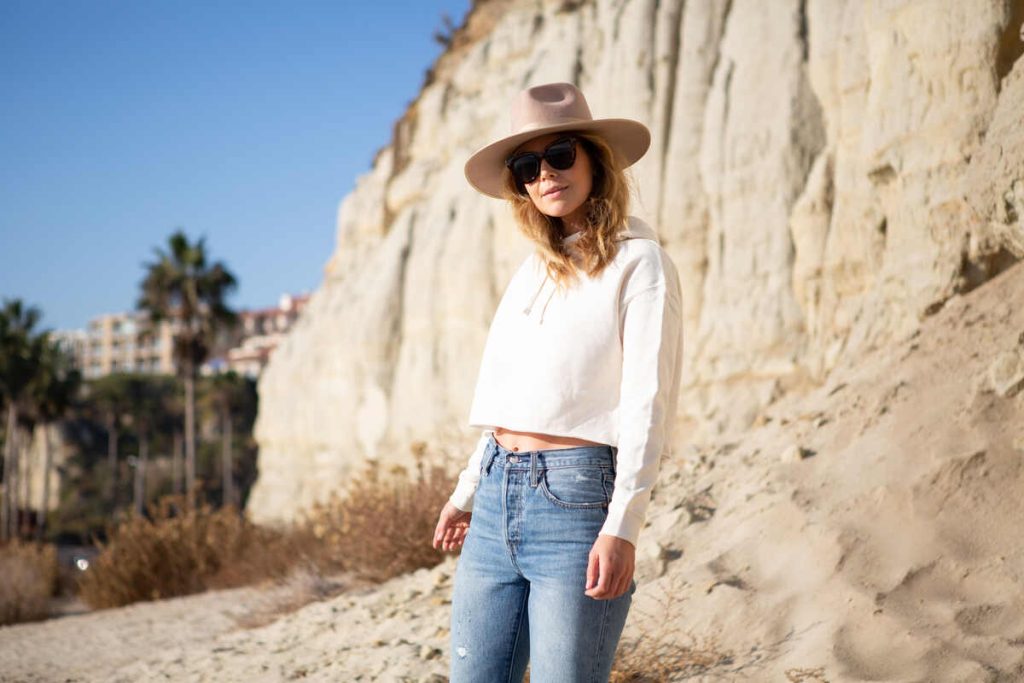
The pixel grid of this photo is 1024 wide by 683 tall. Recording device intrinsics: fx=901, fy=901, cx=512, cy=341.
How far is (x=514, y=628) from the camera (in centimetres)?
209

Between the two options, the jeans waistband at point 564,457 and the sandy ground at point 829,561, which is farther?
the sandy ground at point 829,561

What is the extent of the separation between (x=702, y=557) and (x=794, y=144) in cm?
670

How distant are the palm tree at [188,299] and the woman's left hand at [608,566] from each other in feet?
90.9

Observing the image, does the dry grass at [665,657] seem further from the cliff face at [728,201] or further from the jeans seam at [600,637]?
the cliff face at [728,201]

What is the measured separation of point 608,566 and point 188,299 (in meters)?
28.3

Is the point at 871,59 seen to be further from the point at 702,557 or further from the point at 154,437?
the point at 154,437

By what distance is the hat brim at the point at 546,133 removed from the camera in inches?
88.3

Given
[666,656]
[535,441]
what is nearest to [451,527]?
[535,441]

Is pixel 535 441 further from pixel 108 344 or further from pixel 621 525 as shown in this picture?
pixel 108 344

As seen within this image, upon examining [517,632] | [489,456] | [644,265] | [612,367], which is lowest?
[517,632]

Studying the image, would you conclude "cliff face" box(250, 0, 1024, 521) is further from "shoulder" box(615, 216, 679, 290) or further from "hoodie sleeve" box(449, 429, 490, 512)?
"hoodie sleeve" box(449, 429, 490, 512)

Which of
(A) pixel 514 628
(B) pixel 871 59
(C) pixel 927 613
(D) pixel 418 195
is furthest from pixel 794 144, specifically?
(D) pixel 418 195

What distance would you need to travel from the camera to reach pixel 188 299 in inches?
1107

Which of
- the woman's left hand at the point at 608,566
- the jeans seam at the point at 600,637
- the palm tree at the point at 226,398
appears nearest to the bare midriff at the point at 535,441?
the woman's left hand at the point at 608,566
